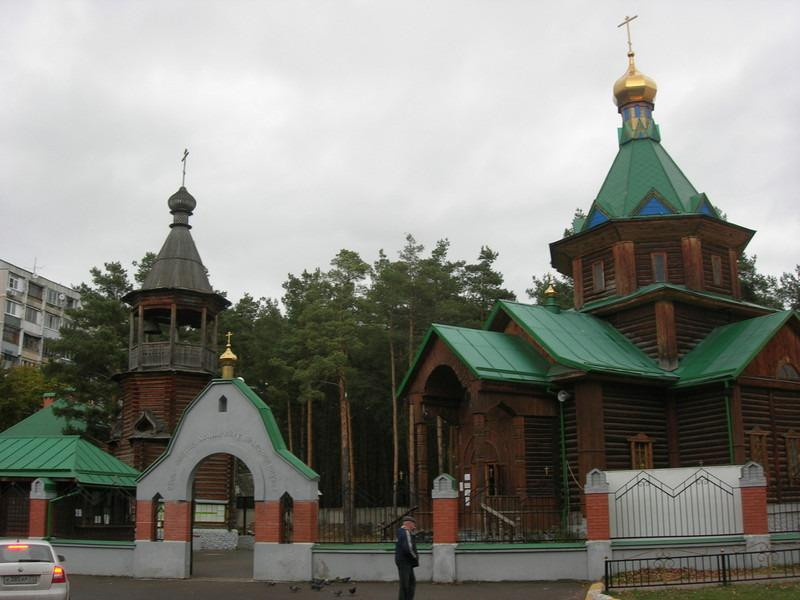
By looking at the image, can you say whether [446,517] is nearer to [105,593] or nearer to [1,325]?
[105,593]

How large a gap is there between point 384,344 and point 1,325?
1530 inches

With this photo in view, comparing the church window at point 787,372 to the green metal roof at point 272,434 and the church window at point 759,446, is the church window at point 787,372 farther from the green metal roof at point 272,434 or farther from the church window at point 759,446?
the green metal roof at point 272,434

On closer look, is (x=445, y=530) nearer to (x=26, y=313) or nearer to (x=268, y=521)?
(x=268, y=521)

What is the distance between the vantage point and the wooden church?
2008 cm

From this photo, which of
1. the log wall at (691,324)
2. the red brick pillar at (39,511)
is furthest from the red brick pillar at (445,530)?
the red brick pillar at (39,511)

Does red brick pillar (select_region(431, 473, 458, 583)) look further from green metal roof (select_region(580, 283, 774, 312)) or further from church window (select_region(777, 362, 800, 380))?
church window (select_region(777, 362, 800, 380))

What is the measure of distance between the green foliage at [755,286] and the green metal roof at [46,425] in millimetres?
30096

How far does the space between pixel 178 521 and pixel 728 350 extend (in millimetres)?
13765

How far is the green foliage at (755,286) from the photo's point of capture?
4072 centimetres

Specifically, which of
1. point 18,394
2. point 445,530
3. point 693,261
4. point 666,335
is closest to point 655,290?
point 666,335

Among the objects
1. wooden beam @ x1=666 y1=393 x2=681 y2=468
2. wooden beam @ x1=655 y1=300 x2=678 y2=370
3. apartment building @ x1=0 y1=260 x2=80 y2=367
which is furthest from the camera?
apartment building @ x1=0 y1=260 x2=80 y2=367

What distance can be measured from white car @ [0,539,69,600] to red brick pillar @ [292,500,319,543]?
569 centimetres

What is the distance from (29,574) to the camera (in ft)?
37.9

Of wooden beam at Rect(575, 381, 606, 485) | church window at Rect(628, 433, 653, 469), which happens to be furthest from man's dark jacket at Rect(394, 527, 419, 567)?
church window at Rect(628, 433, 653, 469)
